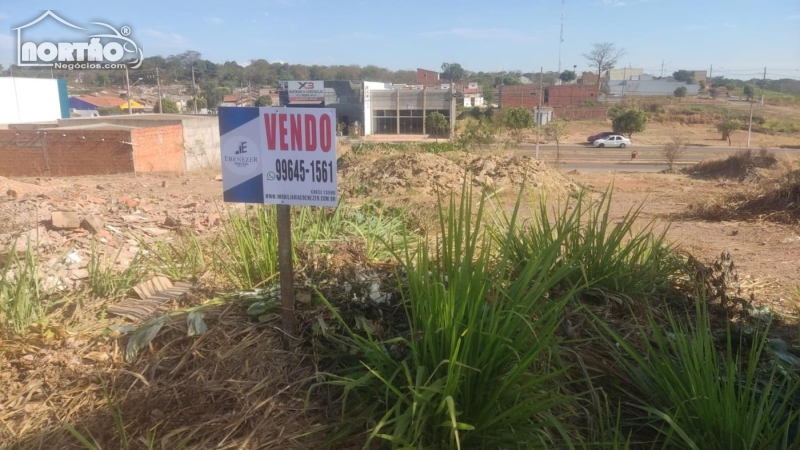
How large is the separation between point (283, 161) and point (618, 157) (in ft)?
135

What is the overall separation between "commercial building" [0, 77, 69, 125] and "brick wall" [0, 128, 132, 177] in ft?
73.1

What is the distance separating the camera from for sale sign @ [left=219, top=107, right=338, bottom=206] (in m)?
2.65

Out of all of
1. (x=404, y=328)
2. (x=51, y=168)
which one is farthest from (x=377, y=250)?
(x=51, y=168)

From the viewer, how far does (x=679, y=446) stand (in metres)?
2.13

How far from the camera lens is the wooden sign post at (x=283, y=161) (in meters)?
2.66

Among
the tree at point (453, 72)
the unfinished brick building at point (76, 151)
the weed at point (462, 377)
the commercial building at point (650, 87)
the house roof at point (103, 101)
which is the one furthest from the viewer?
the tree at point (453, 72)

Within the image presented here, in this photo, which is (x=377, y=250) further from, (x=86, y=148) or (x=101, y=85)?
(x=101, y=85)

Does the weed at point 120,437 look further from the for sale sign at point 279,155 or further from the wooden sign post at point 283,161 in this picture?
the for sale sign at point 279,155

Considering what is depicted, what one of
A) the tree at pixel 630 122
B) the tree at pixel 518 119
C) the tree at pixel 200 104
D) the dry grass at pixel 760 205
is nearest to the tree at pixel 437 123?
the tree at pixel 518 119

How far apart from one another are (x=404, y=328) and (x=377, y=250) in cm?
111

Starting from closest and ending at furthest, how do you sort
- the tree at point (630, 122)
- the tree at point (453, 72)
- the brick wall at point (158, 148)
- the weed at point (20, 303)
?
the weed at point (20, 303) → the brick wall at point (158, 148) → the tree at point (630, 122) → the tree at point (453, 72)

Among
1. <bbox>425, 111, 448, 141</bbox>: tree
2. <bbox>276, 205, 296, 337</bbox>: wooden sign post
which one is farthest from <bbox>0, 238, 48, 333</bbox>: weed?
<bbox>425, 111, 448, 141</bbox>: tree

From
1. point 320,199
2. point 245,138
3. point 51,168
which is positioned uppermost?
point 245,138

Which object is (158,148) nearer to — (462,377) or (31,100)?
(462,377)
